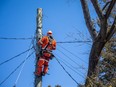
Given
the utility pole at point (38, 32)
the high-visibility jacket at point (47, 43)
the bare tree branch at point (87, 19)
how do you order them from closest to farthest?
the bare tree branch at point (87, 19)
the utility pole at point (38, 32)
the high-visibility jacket at point (47, 43)

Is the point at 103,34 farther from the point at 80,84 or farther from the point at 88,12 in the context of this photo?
the point at 80,84

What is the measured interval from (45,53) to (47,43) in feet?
1.11

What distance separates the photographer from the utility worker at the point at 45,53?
928 cm

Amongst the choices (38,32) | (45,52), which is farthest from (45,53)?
(38,32)

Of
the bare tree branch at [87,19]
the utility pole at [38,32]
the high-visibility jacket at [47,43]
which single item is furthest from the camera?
the high-visibility jacket at [47,43]

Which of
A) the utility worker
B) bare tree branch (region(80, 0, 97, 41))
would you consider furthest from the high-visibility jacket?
bare tree branch (region(80, 0, 97, 41))

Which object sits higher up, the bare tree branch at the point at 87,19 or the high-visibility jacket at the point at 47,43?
the bare tree branch at the point at 87,19

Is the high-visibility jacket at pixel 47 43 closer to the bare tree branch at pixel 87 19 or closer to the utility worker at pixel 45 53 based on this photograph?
the utility worker at pixel 45 53

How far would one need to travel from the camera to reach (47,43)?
970 cm

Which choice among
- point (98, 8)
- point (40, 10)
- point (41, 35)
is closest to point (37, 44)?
point (41, 35)

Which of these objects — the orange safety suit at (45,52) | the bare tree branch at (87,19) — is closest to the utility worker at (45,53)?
the orange safety suit at (45,52)

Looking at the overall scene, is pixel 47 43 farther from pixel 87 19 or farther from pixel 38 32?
pixel 87 19

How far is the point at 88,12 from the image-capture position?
327 inches

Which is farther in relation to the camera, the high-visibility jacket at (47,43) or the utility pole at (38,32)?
the high-visibility jacket at (47,43)
